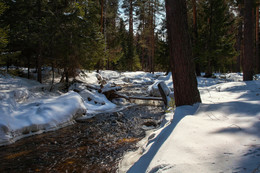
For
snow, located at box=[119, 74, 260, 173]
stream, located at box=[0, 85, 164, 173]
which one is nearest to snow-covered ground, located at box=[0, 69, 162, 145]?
stream, located at box=[0, 85, 164, 173]

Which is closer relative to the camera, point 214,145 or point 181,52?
point 214,145

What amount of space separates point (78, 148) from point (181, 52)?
3.43 m

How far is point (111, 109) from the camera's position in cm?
835

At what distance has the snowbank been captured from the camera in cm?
458

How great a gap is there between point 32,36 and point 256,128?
9.78 m

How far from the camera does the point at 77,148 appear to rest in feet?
13.9

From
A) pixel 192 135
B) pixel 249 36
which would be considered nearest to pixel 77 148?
pixel 192 135

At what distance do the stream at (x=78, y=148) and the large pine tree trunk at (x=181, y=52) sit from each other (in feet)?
6.04

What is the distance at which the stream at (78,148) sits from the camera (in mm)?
3443

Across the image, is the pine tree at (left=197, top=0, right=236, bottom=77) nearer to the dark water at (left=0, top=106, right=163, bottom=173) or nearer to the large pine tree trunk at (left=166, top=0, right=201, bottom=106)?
the dark water at (left=0, top=106, right=163, bottom=173)

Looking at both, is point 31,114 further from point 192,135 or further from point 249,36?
point 249,36

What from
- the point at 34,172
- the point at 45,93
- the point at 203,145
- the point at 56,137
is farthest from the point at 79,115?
the point at 203,145

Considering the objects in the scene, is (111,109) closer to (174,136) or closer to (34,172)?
(34,172)

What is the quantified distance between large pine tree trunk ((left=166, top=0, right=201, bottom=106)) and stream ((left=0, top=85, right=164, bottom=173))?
1842 millimetres
